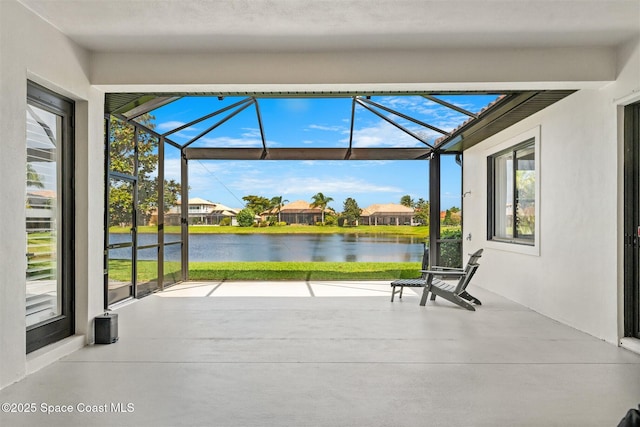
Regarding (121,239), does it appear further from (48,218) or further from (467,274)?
(467,274)

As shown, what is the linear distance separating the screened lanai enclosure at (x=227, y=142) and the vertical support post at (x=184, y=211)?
0.02 meters

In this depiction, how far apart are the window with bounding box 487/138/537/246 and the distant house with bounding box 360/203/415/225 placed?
2751 millimetres

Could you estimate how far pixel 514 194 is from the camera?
785 centimetres

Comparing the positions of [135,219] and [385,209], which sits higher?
[385,209]

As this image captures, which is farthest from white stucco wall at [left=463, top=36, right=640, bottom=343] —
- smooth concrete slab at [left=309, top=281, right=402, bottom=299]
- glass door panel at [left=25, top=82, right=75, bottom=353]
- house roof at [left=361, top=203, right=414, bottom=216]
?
glass door panel at [left=25, top=82, right=75, bottom=353]

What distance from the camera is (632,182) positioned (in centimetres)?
486

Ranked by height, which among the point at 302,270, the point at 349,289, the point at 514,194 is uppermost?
the point at 514,194

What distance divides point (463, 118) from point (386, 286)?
3.57 meters

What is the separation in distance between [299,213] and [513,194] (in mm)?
5444

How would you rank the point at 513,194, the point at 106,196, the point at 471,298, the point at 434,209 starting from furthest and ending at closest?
the point at 434,209
the point at 513,194
the point at 471,298
the point at 106,196

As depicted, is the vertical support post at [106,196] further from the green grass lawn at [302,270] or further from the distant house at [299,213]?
the distant house at [299,213]

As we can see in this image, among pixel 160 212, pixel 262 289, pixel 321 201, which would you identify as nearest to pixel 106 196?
pixel 160 212

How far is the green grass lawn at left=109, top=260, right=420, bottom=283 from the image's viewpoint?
1078cm

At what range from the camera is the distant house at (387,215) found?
37.3 feet
